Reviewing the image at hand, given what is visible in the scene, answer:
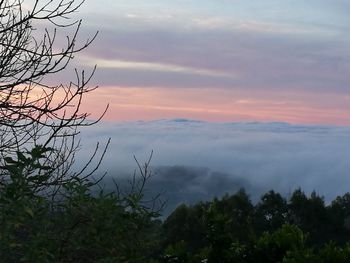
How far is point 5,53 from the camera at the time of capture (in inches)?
259

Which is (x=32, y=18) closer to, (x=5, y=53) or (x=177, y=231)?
(x=5, y=53)

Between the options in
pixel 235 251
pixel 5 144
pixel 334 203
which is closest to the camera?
pixel 5 144

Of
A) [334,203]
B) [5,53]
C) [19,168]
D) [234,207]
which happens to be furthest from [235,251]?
[334,203]

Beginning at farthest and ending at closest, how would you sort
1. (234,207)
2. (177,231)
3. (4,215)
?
(234,207), (177,231), (4,215)

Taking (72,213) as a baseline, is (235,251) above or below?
below

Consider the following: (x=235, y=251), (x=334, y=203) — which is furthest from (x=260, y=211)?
(x=235, y=251)

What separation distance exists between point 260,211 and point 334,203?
617cm

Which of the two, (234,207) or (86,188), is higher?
(86,188)

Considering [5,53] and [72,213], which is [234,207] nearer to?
[5,53]

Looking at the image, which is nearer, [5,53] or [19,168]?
[19,168]

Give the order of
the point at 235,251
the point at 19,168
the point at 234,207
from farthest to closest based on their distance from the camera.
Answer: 1. the point at 234,207
2. the point at 235,251
3. the point at 19,168

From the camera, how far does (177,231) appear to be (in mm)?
33500

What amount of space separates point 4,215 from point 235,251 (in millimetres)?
5212

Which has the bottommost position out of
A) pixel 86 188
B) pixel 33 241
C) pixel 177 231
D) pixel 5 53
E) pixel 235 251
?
pixel 177 231
